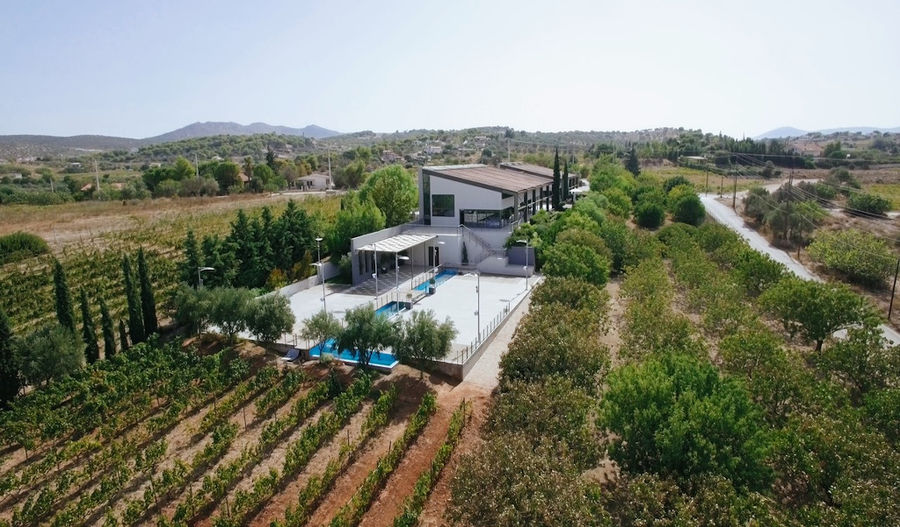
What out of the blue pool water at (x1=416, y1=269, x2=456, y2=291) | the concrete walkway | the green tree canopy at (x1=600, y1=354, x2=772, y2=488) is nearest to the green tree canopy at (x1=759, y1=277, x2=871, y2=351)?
the green tree canopy at (x1=600, y1=354, x2=772, y2=488)

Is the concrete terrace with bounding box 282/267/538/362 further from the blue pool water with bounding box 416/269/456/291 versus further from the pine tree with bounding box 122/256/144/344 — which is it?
the pine tree with bounding box 122/256/144/344

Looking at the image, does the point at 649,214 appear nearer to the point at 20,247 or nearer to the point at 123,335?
the point at 123,335

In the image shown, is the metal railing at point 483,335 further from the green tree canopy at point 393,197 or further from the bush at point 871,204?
the bush at point 871,204

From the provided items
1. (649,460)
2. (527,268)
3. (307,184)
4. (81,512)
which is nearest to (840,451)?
(649,460)

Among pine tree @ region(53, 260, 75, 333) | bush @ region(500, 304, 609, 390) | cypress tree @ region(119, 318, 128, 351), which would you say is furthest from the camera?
cypress tree @ region(119, 318, 128, 351)

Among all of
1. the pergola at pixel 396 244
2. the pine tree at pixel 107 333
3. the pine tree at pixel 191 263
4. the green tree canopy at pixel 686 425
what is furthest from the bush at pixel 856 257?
the pine tree at pixel 107 333

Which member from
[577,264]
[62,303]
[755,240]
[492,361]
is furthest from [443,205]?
[755,240]
